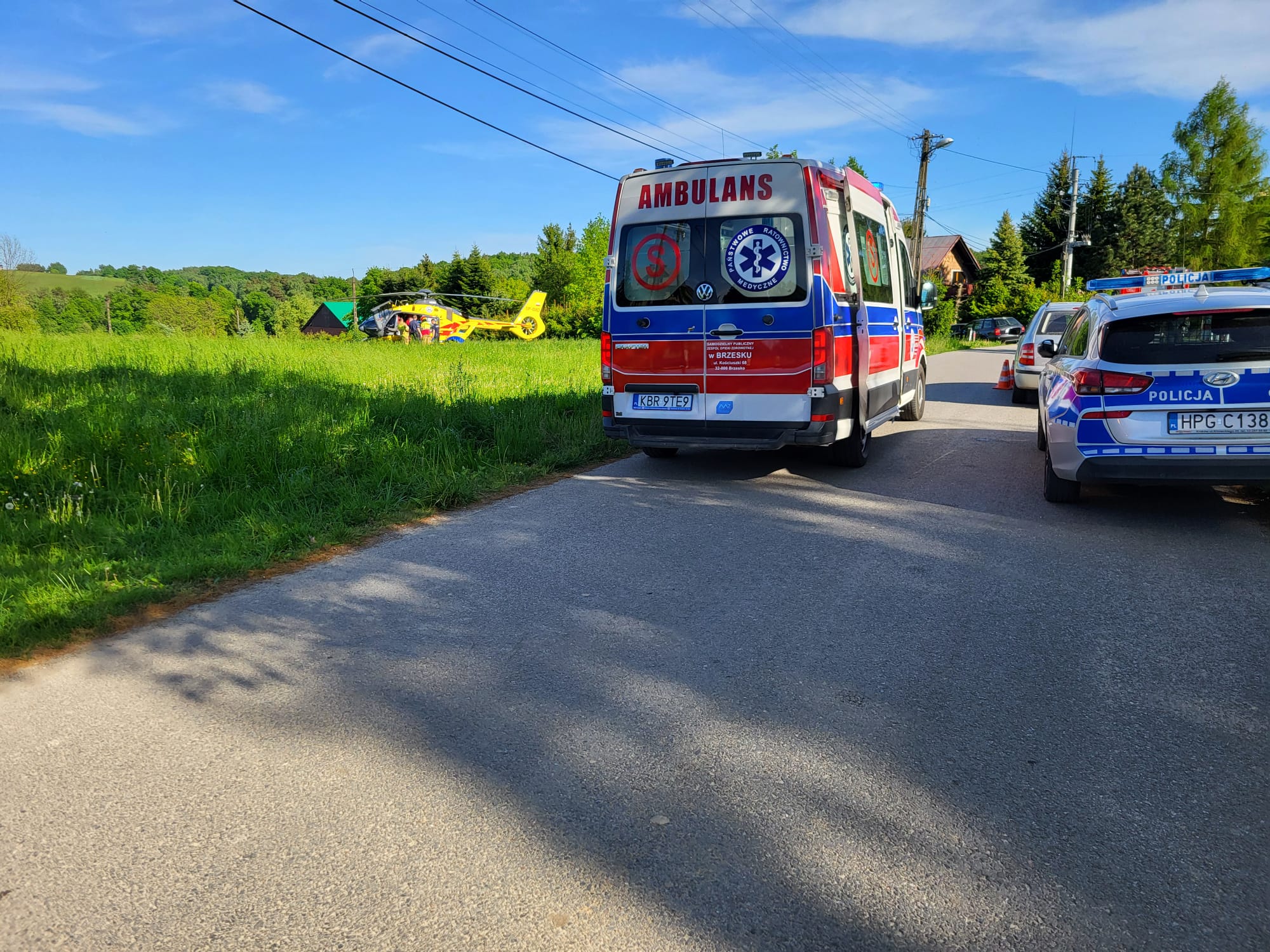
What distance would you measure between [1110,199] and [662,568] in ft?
223

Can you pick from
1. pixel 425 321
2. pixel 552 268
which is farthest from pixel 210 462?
pixel 552 268

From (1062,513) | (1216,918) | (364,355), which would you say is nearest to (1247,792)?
(1216,918)

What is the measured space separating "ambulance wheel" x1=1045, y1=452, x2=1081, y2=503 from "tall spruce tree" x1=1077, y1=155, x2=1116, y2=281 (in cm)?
6217

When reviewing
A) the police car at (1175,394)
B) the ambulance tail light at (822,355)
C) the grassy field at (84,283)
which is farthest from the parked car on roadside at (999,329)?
the grassy field at (84,283)

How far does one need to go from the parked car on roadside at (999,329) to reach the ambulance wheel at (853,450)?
44683 millimetres

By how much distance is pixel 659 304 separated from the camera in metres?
8.23

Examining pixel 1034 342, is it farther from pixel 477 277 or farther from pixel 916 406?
pixel 477 277

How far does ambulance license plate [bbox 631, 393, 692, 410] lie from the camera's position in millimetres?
8227

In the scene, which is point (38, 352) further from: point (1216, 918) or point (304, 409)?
point (1216, 918)

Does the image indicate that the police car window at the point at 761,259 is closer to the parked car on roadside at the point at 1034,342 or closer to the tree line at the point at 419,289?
the parked car on roadside at the point at 1034,342

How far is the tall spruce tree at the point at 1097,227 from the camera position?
6134cm

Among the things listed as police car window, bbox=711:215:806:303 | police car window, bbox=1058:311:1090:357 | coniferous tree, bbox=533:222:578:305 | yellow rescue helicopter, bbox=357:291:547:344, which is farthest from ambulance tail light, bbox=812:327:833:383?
coniferous tree, bbox=533:222:578:305

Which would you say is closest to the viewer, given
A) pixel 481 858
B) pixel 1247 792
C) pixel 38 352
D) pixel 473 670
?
pixel 481 858

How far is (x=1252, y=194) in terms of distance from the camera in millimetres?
56844
